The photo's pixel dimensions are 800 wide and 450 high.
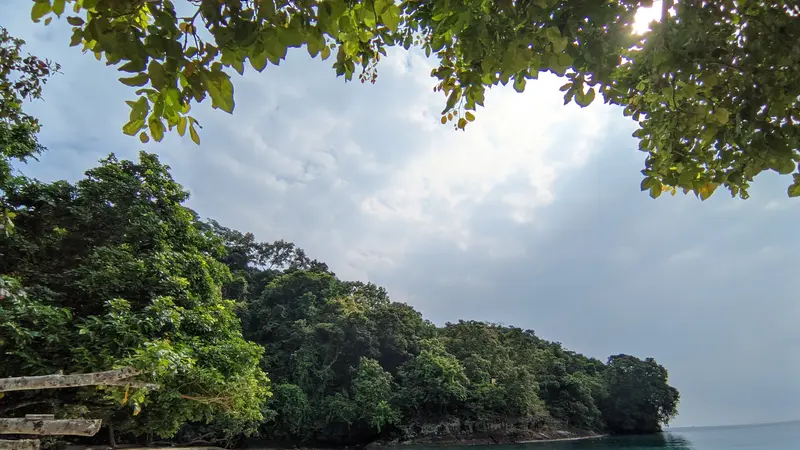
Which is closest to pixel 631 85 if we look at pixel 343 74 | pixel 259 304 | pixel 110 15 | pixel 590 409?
pixel 343 74

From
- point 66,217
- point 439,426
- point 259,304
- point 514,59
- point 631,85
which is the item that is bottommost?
point 439,426

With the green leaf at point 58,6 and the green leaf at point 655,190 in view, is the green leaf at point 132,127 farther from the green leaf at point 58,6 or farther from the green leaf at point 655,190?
the green leaf at point 655,190

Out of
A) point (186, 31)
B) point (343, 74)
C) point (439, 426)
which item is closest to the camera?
point (186, 31)

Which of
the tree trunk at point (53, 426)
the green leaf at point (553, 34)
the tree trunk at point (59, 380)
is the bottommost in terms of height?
the tree trunk at point (53, 426)

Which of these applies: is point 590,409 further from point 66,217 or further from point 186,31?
point 186,31

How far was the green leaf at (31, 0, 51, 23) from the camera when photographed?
1.32 m

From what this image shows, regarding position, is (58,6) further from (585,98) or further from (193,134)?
(585,98)

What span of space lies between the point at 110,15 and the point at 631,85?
2.95 meters

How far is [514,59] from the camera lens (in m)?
1.75

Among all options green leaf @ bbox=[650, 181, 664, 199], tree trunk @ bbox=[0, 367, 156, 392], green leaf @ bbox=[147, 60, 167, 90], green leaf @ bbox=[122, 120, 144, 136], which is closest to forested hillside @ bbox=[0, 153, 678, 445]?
tree trunk @ bbox=[0, 367, 156, 392]

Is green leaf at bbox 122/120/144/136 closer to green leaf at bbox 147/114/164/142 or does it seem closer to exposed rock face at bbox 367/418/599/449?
green leaf at bbox 147/114/164/142

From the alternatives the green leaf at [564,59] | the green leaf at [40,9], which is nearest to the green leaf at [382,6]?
the green leaf at [564,59]

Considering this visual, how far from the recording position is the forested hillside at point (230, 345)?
775 cm

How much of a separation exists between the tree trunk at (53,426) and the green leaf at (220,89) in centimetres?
455
